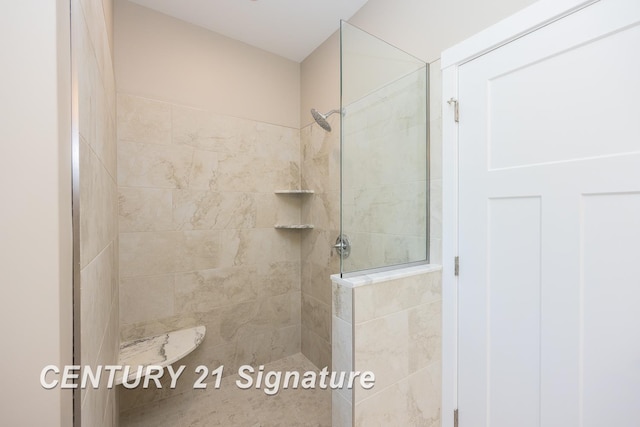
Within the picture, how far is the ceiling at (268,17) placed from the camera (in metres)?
1.69

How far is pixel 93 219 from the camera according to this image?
768mm

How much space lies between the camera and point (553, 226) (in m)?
0.92

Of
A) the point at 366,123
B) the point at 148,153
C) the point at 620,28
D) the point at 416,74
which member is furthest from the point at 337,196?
the point at 620,28

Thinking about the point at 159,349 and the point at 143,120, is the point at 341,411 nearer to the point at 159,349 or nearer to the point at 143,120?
the point at 159,349

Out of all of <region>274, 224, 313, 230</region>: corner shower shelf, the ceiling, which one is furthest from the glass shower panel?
<region>274, 224, 313, 230</region>: corner shower shelf

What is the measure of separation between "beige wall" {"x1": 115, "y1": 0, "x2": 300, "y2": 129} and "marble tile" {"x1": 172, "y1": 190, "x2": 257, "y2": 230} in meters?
0.66

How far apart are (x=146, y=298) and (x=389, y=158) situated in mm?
1790

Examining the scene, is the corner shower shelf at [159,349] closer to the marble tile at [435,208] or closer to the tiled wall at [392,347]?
the tiled wall at [392,347]

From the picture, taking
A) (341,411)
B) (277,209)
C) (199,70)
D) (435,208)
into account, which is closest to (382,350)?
(341,411)

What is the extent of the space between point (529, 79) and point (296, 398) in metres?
2.22

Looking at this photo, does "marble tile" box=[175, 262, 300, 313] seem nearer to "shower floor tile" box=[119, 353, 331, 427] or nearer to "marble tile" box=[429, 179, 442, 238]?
"shower floor tile" box=[119, 353, 331, 427]

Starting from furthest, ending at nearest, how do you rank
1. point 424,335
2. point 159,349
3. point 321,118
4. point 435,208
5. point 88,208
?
point 321,118
point 159,349
point 435,208
point 424,335
point 88,208

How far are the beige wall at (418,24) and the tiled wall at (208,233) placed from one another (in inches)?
24.3

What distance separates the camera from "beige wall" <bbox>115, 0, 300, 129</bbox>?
1.65m
